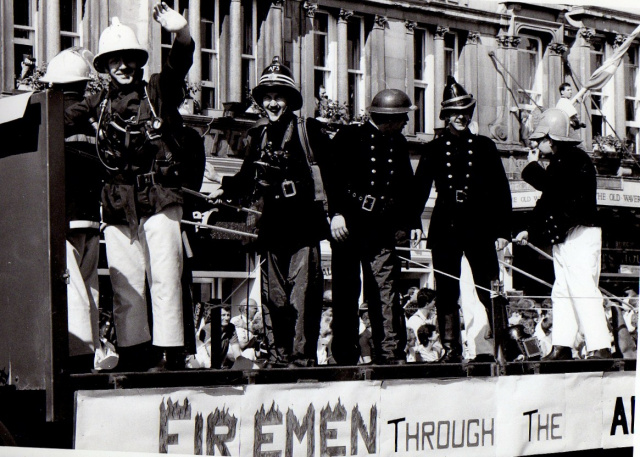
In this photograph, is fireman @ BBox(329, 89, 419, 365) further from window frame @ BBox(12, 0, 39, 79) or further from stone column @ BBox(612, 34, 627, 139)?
window frame @ BBox(12, 0, 39, 79)

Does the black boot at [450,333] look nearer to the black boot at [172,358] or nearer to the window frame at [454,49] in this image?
the black boot at [172,358]

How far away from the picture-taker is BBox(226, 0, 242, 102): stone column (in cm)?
1870

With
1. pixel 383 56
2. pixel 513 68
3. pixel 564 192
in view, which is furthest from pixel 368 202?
pixel 513 68

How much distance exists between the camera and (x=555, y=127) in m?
8.23

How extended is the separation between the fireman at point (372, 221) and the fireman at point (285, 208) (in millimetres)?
312

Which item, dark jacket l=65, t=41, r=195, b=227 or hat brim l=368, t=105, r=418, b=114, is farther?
hat brim l=368, t=105, r=418, b=114

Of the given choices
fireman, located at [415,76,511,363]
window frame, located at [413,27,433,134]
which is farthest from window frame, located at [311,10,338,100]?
fireman, located at [415,76,511,363]

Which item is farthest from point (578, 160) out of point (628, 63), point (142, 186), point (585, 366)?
point (628, 63)

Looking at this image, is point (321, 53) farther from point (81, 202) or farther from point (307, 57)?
point (81, 202)

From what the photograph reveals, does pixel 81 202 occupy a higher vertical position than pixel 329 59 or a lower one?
lower

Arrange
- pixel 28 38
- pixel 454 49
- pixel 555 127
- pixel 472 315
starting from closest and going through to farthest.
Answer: pixel 555 127, pixel 472 315, pixel 28 38, pixel 454 49

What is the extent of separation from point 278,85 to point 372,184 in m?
0.91

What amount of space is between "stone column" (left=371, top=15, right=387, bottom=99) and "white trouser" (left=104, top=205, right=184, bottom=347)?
1271 centimetres

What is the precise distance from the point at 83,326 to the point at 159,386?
2.77 feet
